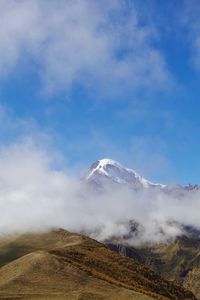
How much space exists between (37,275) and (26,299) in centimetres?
2901

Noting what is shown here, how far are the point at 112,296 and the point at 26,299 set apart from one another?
89.8 ft

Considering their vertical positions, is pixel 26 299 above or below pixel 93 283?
below

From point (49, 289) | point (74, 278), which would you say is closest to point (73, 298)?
point (49, 289)

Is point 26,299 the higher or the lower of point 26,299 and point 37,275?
the lower

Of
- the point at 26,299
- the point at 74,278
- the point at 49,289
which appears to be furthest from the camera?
the point at 74,278

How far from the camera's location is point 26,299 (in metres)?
169

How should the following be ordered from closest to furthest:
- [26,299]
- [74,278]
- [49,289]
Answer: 1. [26,299]
2. [49,289]
3. [74,278]

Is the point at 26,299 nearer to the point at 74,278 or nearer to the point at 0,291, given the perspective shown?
the point at 0,291

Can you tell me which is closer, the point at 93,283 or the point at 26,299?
the point at 26,299

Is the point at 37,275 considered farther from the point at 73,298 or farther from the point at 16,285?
the point at 73,298

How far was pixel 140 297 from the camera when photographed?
6988 inches

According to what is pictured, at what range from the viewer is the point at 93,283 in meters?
192

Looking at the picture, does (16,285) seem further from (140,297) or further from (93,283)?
(140,297)

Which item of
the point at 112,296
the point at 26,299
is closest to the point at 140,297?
the point at 112,296
